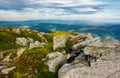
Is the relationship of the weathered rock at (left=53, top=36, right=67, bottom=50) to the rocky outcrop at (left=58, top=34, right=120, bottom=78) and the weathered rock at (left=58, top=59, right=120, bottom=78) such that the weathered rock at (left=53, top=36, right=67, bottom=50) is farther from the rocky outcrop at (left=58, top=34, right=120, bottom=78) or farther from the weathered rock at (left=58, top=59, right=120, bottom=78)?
the weathered rock at (left=58, top=59, right=120, bottom=78)

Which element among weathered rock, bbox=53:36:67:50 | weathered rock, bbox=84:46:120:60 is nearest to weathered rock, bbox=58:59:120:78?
weathered rock, bbox=84:46:120:60

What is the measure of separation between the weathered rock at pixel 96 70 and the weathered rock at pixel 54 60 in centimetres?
659

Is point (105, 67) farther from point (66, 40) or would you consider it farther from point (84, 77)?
point (66, 40)

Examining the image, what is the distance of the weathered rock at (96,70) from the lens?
41969 millimetres

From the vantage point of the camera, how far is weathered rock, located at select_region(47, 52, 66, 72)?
5013 cm

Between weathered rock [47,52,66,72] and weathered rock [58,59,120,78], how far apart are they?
659 cm

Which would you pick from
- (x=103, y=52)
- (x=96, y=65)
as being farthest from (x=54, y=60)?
(x=96, y=65)

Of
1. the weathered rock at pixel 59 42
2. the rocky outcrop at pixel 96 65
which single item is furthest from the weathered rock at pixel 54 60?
the rocky outcrop at pixel 96 65

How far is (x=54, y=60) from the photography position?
5169 cm

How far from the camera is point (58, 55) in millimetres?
53438

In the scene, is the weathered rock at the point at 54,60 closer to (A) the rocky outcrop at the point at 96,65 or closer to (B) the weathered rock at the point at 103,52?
(A) the rocky outcrop at the point at 96,65

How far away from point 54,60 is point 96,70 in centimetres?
1143

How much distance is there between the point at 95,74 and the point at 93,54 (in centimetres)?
338

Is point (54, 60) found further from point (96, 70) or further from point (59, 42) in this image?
point (96, 70)
